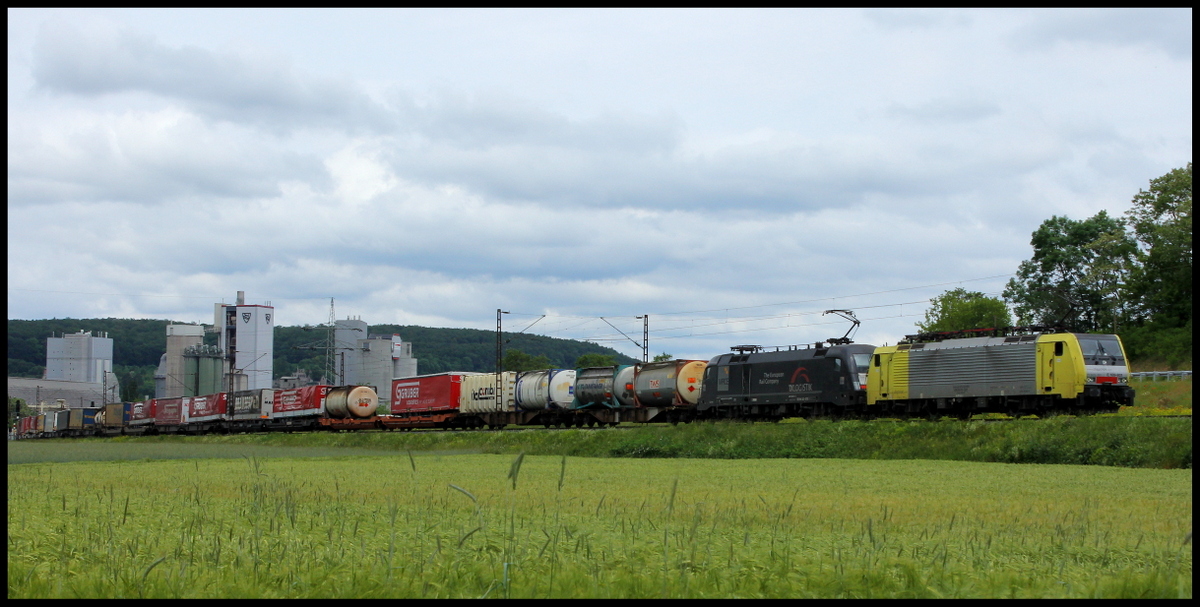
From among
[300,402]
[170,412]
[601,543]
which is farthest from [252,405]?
[601,543]

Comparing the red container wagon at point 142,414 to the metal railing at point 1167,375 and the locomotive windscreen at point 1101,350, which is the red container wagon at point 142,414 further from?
the locomotive windscreen at point 1101,350

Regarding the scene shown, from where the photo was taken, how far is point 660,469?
20188 mm

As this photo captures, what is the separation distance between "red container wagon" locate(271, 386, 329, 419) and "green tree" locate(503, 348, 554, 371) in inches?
3288

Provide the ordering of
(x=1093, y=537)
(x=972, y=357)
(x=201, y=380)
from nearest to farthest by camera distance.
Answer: (x=1093, y=537) < (x=972, y=357) < (x=201, y=380)

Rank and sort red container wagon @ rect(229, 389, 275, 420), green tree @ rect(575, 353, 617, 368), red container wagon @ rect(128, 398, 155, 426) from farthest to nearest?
green tree @ rect(575, 353, 617, 368) < red container wagon @ rect(128, 398, 155, 426) < red container wagon @ rect(229, 389, 275, 420)

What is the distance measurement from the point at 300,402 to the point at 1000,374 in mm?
54530

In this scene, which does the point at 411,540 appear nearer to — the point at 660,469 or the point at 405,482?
the point at 405,482

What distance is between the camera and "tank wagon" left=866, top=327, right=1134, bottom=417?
3544 cm

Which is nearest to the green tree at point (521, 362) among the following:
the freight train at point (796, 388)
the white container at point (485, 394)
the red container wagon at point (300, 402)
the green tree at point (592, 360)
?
the green tree at point (592, 360)

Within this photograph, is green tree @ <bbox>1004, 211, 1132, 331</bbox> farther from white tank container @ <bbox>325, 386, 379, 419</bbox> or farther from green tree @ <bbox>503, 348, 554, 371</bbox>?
green tree @ <bbox>503, 348, 554, 371</bbox>

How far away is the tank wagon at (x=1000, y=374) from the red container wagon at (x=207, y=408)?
60.0m

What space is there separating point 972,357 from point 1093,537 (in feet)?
104

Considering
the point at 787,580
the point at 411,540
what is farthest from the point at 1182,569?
the point at 411,540

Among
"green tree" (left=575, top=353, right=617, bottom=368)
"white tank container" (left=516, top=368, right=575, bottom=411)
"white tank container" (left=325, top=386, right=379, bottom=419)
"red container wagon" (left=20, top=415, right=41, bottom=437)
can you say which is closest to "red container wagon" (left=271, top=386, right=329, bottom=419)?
"white tank container" (left=325, top=386, right=379, bottom=419)
